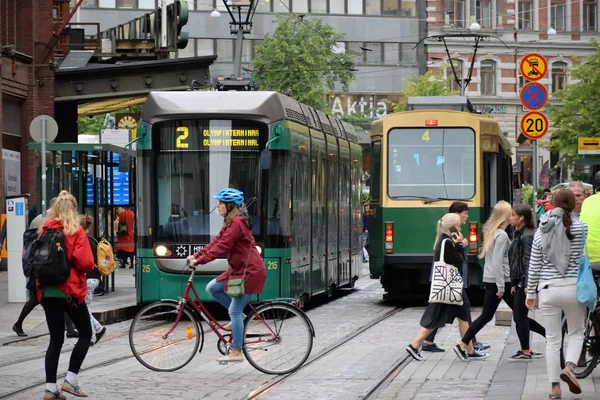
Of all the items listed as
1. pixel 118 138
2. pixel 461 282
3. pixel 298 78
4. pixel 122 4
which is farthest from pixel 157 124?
pixel 122 4

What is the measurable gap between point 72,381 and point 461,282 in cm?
439

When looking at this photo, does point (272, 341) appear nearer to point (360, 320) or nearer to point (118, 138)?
point (360, 320)

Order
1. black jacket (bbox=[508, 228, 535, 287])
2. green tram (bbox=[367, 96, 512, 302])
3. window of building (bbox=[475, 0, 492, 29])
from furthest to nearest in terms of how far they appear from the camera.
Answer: window of building (bbox=[475, 0, 492, 29]) → green tram (bbox=[367, 96, 512, 302]) → black jacket (bbox=[508, 228, 535, 287])

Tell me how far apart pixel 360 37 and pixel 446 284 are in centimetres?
6186

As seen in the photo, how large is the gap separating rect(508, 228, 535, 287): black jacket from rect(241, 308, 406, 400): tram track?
215 centimetres

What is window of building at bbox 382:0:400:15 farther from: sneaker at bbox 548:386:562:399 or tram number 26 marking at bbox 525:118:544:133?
sneaker at bbox 548:386:562:399

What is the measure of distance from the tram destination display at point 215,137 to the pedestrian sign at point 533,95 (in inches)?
150

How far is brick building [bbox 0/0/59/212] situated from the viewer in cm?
3102

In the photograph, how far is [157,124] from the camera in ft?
60.2

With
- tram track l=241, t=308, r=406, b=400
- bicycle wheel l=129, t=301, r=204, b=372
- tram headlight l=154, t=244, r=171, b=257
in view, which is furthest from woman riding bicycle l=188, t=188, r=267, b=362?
tram headlight l=154, t=244, r=171, b=257

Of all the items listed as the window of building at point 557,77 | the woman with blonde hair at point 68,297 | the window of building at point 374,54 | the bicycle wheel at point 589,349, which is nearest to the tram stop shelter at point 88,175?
the woman with blonde hair at point 68,297

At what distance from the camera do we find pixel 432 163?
21953mm

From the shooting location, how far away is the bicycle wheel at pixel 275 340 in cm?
1228

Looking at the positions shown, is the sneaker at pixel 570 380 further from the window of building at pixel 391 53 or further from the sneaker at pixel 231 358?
the window of building at pixel 391 53
